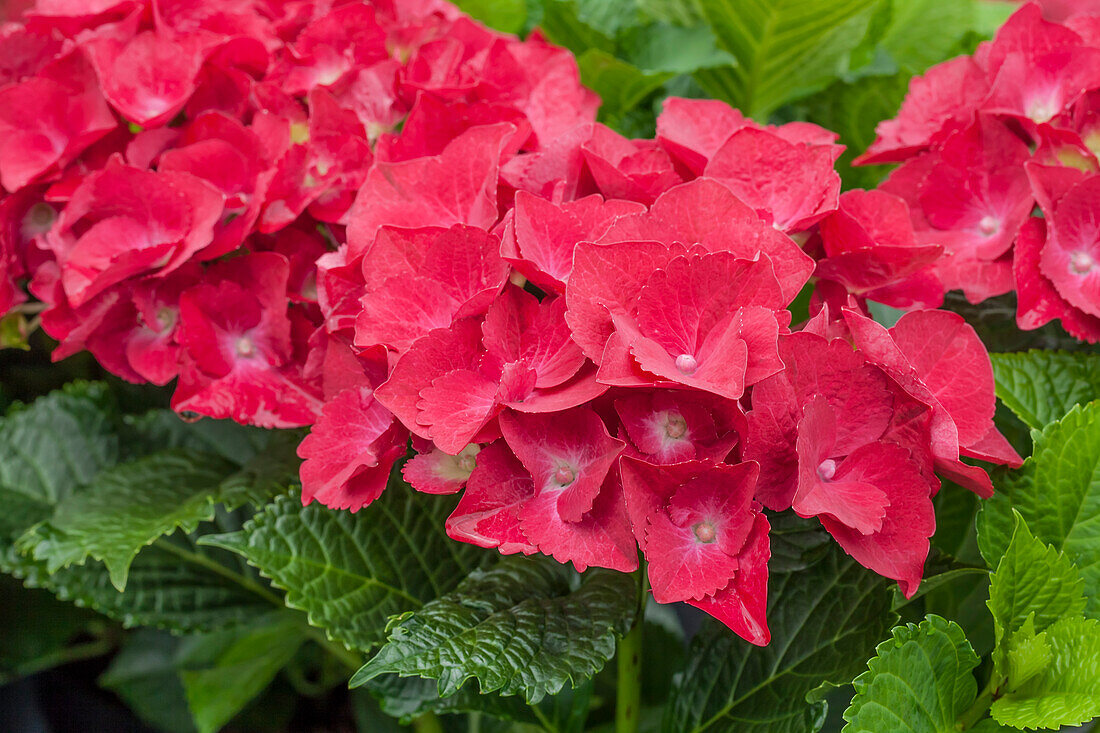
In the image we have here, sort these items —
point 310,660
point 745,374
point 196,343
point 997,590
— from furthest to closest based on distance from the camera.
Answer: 1. point 310,660
2. point 196,343
3. point 997,590
4. point 745,374

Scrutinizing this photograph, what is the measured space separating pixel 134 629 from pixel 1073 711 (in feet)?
3.07

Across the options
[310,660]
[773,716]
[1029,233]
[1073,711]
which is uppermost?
[1029,233]

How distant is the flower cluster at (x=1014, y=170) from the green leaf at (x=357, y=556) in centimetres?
36

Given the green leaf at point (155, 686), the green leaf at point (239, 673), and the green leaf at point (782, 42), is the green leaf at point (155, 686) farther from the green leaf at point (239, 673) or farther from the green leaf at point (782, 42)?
the green leaf at point (782, 42)

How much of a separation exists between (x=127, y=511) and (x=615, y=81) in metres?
0.61

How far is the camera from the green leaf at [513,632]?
1.49 feet

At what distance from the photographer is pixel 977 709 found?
55 centimetres

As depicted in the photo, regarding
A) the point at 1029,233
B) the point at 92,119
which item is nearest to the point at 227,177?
the point at 92,119

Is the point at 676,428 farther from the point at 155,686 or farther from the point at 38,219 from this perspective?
the point at 155,686

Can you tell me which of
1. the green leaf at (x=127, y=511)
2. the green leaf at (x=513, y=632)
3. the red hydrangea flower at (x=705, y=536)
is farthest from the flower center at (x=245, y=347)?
the red hydrangea flower at (x=705, y=536)

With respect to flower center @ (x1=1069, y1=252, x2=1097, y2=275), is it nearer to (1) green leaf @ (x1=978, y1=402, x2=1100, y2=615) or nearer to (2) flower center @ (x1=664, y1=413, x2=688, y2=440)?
(1) green leaf @ (x1=978, y1=402, x2=1100, y2=615)

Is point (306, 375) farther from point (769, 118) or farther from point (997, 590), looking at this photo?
point (769, 118)

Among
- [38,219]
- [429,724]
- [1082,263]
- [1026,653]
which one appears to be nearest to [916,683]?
[1026,653]

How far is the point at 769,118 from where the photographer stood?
1.07m
